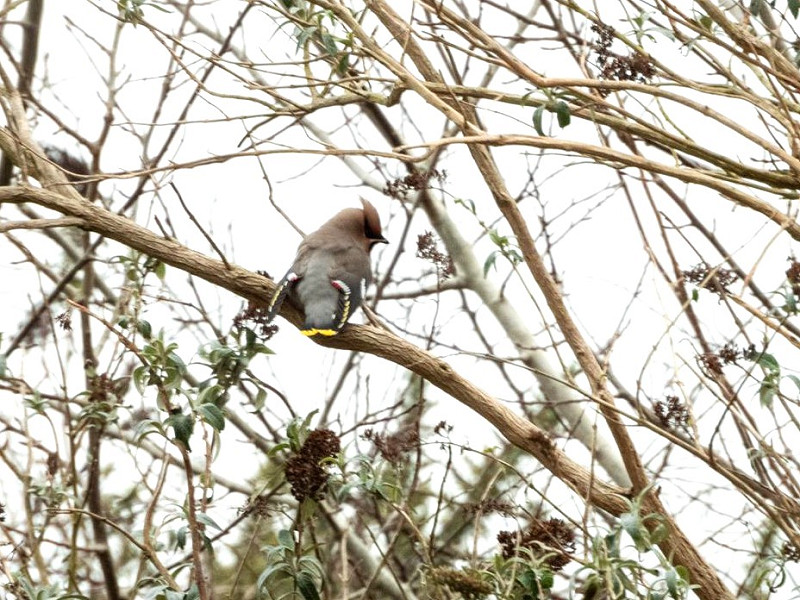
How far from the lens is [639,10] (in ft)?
13.6

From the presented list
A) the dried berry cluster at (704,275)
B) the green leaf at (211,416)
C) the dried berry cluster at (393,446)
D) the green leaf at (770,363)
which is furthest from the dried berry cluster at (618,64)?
the green leaf at (211,416)

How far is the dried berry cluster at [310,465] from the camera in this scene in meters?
3.94

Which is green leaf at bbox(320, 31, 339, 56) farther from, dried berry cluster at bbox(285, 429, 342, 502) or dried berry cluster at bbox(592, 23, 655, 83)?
dried berry cluster at bbox(285, 429, 342, 502)

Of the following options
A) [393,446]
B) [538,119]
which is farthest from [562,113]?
[393,446]

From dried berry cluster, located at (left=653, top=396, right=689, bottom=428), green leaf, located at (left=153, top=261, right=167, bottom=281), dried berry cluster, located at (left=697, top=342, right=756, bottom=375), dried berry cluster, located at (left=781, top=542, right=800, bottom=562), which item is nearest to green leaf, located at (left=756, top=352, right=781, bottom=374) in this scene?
dried berry cluster, located at (left=697, top=342, right=756, bottom=375)

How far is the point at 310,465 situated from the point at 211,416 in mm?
347

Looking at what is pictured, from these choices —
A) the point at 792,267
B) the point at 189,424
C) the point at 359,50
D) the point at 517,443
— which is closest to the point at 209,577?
the point at 189,424

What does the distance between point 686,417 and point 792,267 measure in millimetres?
587

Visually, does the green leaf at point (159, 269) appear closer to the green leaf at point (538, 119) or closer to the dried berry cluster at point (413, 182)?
the dried berry cluster at point (413, 182)

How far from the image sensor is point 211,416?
3941mm

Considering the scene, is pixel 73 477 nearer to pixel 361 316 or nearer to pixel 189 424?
pixel 189 424

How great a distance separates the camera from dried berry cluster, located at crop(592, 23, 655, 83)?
3877 mm

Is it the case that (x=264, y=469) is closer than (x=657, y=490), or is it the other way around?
(x=657, y=490)

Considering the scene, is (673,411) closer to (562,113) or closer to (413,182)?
(562,113)
